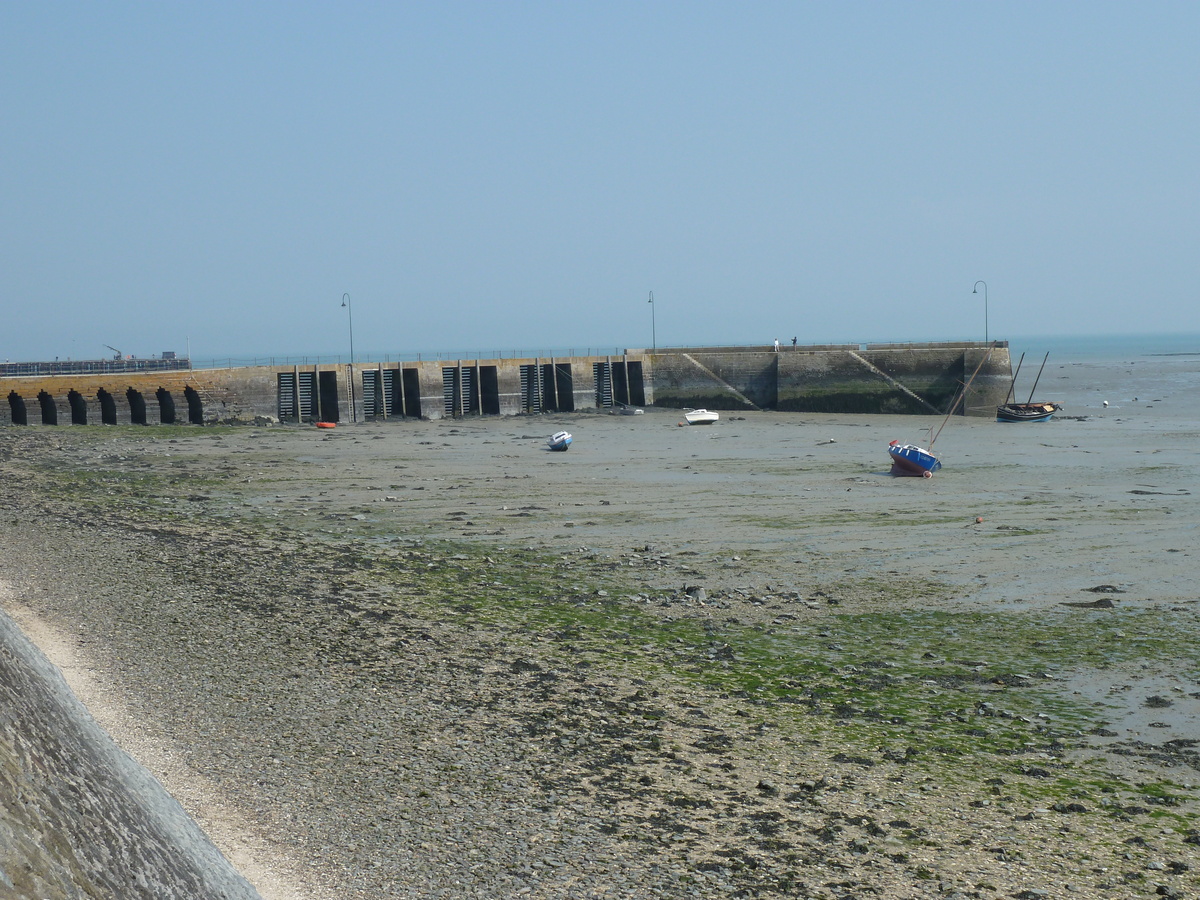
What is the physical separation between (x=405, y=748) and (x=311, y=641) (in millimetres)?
4222

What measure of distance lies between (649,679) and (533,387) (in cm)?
5153

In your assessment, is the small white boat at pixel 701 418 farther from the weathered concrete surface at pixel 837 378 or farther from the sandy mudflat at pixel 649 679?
the sandy mudflat at pixel 649 679

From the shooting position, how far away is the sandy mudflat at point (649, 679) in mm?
9242

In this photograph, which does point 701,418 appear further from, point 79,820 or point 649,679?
point 79,820

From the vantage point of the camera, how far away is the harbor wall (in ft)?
165

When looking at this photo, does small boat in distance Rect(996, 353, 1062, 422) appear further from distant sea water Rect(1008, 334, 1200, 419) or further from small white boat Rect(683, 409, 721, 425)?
small white boat Rect(683, 409, 721, 425)

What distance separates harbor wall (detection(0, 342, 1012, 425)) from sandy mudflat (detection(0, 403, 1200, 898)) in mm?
21798

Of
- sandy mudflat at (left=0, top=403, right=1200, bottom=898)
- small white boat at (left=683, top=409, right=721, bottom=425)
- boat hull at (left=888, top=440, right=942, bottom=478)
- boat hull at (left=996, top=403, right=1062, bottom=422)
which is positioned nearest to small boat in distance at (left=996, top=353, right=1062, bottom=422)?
boat hull at (left=996, top=403, right=1062, bottom=422)

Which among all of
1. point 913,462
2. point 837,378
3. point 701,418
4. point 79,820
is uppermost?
point 837,378

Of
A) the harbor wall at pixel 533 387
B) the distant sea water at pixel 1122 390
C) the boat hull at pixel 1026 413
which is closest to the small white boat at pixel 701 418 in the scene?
the harbor wall at pixel 533 387

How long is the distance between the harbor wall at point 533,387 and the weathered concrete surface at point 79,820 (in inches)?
1733

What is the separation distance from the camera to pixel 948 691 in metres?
13.7

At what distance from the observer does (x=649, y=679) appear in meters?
13.9

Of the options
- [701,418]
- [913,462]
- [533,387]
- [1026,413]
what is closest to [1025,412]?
[1026,413]
